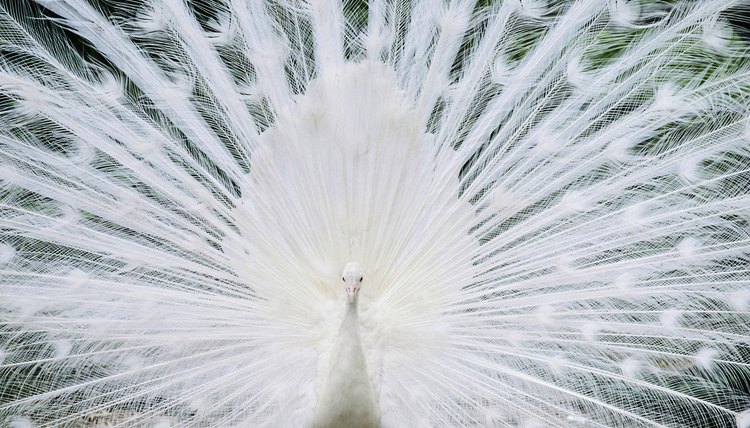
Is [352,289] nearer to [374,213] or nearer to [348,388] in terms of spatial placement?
[348,388]

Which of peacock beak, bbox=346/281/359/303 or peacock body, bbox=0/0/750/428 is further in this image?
peacock body, bbox=0/0/750/428

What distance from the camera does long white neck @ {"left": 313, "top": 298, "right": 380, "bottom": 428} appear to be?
3.34 metres

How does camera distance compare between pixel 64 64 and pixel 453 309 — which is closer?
pixel 64 64

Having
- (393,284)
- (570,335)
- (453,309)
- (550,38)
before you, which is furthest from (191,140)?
(570,335)

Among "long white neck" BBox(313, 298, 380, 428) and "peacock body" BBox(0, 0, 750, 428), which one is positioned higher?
"peacock body" BBox(0, 0, 750, 428)

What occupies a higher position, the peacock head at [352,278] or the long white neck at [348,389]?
the peacock head at [352,278]

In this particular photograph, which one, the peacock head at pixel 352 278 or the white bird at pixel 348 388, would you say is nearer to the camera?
the peacock head at pixel 352 278

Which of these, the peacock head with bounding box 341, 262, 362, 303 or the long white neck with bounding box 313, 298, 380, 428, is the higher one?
the peacock head with bounding box 341, 262, 362, 303

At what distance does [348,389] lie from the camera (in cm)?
334

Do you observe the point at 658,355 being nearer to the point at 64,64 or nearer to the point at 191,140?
the point at 191,140

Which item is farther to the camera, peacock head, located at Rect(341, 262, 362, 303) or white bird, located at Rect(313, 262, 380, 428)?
white bird, located at Rect(313, 262, 380, 428)

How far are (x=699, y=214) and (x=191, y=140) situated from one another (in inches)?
80.7

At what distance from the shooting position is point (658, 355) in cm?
348

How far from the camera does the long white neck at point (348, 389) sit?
334 centimetres
